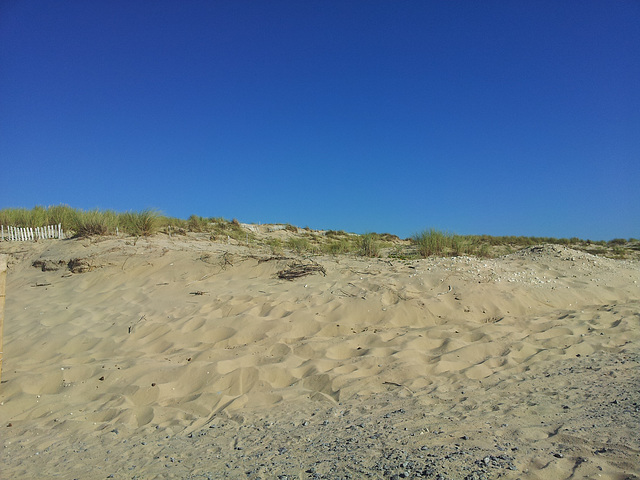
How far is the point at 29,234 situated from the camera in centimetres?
1101

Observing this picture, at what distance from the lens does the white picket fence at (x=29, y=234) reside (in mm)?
10930

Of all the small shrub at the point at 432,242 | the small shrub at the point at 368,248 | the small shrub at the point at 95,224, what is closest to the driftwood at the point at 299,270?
the small shrub at the point at 368,248

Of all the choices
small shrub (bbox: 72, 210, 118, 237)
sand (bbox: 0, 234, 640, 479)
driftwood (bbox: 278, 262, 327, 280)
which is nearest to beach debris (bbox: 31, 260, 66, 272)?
sand (bbox: 0, 234, 640, 479)

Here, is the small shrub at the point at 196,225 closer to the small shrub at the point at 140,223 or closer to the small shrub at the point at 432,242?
the small shrub at the point at 140,223

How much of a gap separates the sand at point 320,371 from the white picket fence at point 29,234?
3.10 meters

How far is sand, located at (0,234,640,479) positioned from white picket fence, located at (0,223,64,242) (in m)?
3.10

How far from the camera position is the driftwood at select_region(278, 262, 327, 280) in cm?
762

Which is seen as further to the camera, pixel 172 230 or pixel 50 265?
pixel 172 230

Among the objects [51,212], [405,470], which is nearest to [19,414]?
[405,470]

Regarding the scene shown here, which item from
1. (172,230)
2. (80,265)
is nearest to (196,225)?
(172,230)

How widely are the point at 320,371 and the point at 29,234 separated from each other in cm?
1053

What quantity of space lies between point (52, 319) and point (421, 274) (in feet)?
20.3

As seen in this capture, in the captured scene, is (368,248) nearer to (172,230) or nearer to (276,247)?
(276,247)

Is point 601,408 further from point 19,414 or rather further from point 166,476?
point 19,414
